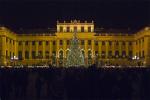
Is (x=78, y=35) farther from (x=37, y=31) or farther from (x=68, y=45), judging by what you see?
(x=37, y=31)

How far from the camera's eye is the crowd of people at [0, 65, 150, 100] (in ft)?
94.1

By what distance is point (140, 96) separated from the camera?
28297mm

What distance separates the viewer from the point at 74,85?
97.8 feet

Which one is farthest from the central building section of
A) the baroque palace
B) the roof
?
the roof

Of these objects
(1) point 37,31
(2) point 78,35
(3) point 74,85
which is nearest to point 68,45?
(2) point 78,35

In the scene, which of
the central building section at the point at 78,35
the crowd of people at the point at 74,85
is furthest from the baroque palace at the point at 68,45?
the crowd of people at the point at 74,85

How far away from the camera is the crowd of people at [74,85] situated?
94.1 ft

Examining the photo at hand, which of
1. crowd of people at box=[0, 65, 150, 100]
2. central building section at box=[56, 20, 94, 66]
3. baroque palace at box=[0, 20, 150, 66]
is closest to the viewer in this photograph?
crowd of people at box=[0, 65, 150, 100]

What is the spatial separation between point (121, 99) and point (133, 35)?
6985 centimetres

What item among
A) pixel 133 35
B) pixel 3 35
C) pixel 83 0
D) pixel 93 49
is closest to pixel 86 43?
pixel 93 49

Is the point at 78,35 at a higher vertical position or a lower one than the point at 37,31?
lower


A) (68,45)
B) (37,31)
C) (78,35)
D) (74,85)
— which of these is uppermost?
(37,31)

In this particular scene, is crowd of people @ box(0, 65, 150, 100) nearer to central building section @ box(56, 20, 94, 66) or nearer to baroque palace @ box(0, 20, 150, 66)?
baroque palace @ box(0, 20, 150, 66)

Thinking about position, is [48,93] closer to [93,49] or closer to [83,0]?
[83,0]
